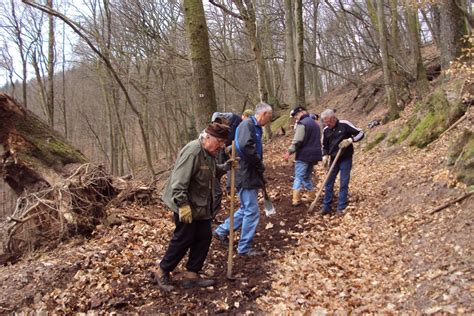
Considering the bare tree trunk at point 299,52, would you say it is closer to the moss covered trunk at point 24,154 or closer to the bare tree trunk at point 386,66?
the bare tree trunk at point 386,66

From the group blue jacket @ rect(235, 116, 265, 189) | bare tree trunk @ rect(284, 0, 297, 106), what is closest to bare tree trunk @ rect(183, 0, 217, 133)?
blue jacket @ rect(235, 116, 265, 189)

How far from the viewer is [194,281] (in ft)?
16.3

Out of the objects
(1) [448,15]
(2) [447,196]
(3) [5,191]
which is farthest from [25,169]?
(3) [5,191]

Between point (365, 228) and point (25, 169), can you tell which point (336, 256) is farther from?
point (25, 169)

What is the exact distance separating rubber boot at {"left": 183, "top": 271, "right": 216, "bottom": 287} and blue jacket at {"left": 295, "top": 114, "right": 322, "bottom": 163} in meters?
4.00

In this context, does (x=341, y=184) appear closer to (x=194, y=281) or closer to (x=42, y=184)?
(x=194, y=281)

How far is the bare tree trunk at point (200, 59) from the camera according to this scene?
7.56m

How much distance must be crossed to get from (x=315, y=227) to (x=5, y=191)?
24577 mm

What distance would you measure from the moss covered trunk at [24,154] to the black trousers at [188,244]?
3.29 m

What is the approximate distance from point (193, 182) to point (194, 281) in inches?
49.2

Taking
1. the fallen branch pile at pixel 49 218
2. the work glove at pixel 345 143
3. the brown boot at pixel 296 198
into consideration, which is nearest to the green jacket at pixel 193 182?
the fallen branch pile at pixel 49 218

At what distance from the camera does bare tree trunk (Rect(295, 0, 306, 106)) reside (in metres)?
16.2

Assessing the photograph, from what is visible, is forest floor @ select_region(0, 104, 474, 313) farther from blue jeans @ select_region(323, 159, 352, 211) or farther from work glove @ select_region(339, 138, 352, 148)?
work glove @ select_region(339, 138, 352, 148)

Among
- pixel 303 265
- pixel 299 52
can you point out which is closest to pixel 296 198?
pixel 303 265
